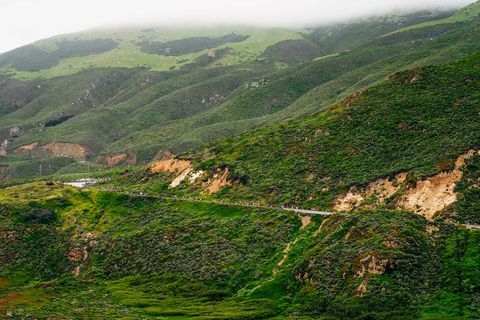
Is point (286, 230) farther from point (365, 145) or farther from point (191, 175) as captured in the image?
point (191, 175)

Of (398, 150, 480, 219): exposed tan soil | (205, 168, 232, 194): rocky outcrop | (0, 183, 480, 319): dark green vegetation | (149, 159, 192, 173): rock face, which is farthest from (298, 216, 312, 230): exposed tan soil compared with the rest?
(149, 159, 192, 173): rock face

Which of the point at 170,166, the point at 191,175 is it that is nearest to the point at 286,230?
the point at 191,175

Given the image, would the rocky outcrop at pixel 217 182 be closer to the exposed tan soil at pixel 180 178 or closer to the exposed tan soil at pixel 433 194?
the exposed tan soil at pixel 180 178

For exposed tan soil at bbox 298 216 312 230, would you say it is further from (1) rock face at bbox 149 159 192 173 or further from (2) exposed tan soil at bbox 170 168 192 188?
(1) rock face at bbox 149 159 192 173

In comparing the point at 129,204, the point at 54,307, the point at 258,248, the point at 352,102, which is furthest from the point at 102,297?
the point at 352,102

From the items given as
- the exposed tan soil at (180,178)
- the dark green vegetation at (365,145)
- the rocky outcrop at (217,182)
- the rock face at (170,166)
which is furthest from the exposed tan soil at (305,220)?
the rock face at (170,166)

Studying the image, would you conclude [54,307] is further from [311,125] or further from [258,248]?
[311,125]
